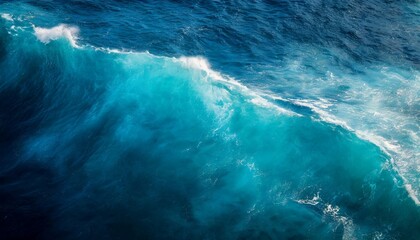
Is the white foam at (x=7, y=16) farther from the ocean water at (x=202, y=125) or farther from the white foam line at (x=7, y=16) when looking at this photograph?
the ocean water at (x=202, y=125)

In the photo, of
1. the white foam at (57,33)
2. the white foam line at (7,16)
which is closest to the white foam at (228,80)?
the white foam at (57,33)

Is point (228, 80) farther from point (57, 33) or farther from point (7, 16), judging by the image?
point (7, 16)

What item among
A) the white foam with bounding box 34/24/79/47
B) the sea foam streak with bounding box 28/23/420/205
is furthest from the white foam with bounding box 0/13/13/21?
the white foam with bounding box 34/24/79/47

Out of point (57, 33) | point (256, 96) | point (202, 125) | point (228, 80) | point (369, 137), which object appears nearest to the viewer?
point (369, 137)

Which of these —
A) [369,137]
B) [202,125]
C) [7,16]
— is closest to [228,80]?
[202,125]

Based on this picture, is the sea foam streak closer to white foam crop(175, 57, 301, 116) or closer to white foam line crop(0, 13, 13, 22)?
white foam crop(175, 57, 301, 116)

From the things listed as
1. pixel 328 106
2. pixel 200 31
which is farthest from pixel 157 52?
pixel 328 106

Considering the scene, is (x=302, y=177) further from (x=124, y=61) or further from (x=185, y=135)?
(x=124, y=61)
